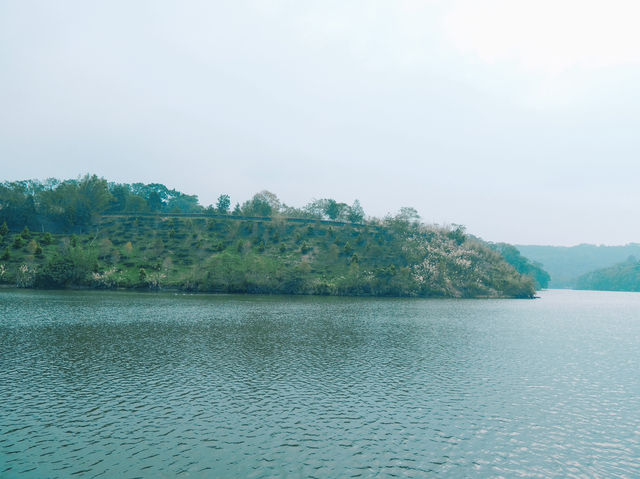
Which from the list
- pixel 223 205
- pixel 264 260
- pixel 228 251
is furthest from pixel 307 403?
pixel 223 205

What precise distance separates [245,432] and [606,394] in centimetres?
3020

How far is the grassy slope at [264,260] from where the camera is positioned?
129625 millimetres

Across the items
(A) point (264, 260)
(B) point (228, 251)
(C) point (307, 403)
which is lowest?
(C) point (307, 403)

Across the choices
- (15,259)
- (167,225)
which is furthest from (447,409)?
(167,225)

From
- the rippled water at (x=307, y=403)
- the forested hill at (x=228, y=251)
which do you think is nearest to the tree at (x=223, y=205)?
the forested hill at (x=228, y=251)

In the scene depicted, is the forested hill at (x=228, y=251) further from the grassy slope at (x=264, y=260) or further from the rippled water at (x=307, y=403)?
the rippled water at (x=307, y=403)

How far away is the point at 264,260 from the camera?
5659 inches

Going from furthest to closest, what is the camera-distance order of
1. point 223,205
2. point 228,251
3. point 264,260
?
1. point 223,205
2. point 228,251
3. point 264,260

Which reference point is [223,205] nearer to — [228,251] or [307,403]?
[228,251]

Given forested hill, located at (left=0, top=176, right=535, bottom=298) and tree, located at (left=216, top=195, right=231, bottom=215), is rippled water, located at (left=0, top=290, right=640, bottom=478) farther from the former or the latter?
tree, located at (left=216, top=195, right=231, bottom=215)

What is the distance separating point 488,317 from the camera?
85500mm

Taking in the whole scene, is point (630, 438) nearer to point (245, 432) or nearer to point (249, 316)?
point (245, 432)

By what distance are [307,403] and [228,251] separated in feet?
416

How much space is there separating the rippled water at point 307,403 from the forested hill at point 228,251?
7493cm
